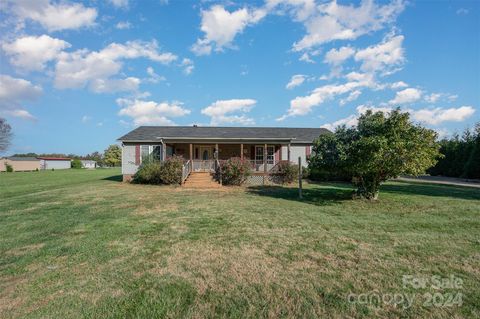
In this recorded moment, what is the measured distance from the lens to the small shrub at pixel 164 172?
1703 cm

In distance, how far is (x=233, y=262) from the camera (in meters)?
4.46

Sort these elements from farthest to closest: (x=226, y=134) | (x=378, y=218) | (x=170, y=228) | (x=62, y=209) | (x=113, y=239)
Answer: (x=226, y=134)
(x=62, y=209)
(x=378, y=218)
(x=170, y=228)
(x=113, y=239)

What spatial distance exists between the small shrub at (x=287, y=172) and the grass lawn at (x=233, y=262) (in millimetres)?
9944

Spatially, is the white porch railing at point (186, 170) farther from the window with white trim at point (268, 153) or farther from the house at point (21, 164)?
the house at point (21, 164)

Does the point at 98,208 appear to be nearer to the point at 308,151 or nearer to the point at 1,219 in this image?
the point at 1,219

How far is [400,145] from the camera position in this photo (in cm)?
880

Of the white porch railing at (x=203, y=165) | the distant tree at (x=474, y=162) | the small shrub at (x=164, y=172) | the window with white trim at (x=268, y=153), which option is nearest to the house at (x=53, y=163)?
the small shrub at (x=164, y=172)

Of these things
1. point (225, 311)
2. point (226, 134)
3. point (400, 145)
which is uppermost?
point (226, 134)

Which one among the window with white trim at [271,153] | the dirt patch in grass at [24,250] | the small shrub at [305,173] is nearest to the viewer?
the dirt patch in grass at [24,250]

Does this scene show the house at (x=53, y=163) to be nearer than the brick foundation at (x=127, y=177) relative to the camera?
No

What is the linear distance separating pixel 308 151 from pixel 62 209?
17.9 meters

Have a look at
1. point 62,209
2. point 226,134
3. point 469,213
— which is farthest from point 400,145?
point 226,134

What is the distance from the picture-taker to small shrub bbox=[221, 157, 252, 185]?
55.9 ft

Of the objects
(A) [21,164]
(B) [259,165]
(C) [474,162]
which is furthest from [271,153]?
(A) [21,164]
